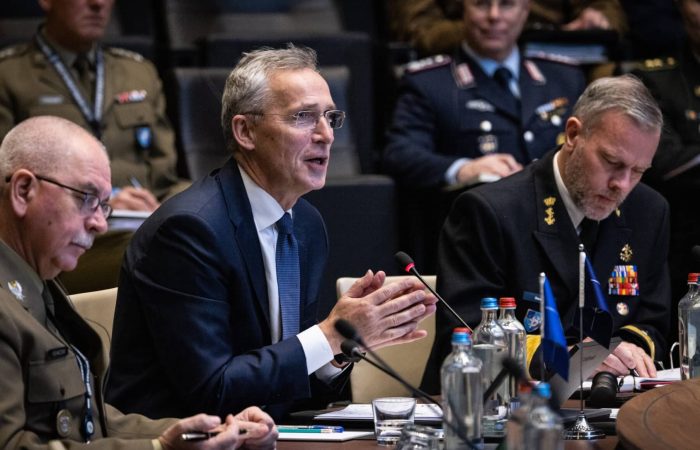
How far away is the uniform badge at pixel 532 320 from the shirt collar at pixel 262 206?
70 cm

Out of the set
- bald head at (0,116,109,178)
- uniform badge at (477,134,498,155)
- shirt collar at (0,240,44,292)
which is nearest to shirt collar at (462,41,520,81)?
uniform badge at (477,134,498,155)

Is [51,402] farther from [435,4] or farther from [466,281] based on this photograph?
[435,4]

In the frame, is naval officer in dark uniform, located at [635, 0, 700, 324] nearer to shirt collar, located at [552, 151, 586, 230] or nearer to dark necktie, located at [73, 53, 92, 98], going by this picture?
shirt collar, located at [552, 151, 586, 230]

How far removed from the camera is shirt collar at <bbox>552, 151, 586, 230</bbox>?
3.33 meters

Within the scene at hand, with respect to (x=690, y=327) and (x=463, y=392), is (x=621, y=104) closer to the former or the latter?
(x=690, y=327)

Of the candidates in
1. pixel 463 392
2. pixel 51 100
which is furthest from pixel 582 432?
pixel 51 100

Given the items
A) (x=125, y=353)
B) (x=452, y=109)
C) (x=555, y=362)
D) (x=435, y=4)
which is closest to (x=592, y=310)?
(x=555, y=362)

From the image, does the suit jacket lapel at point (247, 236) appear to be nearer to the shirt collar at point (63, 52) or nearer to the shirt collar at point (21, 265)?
the shirt collar at point (21, 265)

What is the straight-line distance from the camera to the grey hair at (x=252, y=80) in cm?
284

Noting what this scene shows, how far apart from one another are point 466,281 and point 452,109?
1.73 meters

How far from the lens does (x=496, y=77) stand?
4.86m

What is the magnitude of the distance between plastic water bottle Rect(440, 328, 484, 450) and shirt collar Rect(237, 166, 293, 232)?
79cm

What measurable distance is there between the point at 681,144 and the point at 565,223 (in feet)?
4.80

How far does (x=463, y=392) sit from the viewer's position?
6.88ft
